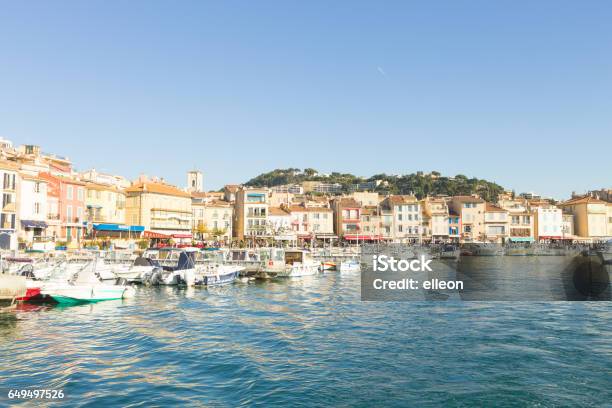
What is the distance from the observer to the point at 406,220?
87.2m

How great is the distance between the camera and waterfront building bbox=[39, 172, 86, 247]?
5409cm

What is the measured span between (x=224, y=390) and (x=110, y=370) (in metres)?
4.02

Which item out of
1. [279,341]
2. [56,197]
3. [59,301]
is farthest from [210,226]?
[279,341]

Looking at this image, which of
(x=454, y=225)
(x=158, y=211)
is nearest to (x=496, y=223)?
(x=454, y=225)

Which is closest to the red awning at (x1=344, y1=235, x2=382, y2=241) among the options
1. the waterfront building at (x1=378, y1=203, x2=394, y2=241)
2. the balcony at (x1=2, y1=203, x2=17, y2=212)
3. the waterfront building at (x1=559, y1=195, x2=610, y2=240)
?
the waterfront building at (x1=378, y1=203, x2=394, y2=241)

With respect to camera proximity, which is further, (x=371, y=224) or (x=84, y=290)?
(x=371, y=224)

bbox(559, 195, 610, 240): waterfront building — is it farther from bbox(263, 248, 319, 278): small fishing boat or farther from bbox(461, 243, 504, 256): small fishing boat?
bbox(263, 248, 319, 278): small fishing boat

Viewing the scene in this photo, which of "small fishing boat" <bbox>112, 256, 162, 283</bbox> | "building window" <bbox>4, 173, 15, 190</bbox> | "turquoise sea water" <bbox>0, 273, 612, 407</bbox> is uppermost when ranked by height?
"building window" <bbox>4, 173, 15, 190</bbox>

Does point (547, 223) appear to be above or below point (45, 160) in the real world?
below

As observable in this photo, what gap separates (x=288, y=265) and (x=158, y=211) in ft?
102

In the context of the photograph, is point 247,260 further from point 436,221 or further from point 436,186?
point 436,186

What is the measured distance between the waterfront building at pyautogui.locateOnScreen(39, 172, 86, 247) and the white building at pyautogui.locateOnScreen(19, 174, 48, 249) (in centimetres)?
122

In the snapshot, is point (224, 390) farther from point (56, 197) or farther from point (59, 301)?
point (56, 197)

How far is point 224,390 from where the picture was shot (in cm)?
1306
